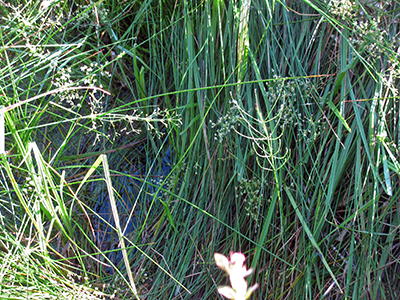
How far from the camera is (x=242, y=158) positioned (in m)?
1.31

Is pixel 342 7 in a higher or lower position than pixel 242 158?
higher

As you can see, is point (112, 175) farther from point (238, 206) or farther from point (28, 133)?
point (238, 206)

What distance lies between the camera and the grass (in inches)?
47.6

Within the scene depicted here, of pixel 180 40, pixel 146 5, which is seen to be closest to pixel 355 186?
pixel 180 40

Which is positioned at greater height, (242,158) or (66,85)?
(66,85)

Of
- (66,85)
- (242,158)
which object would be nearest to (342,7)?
(242,158)

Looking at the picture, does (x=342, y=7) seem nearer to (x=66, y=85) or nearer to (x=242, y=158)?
(x=242, y=158)

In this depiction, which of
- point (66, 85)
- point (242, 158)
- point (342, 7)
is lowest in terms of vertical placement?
point (242, 158)

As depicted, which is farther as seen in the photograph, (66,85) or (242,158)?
(242,158)

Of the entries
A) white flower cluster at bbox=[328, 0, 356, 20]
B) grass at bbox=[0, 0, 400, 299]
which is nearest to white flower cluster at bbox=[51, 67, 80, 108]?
grass at bbox=[0, 0, 400, 299]

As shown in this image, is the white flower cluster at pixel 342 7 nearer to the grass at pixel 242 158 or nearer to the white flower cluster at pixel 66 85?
the grass at pixel 242 158

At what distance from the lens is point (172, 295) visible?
1.32 metres

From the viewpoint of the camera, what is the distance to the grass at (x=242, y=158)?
1209 millimetres

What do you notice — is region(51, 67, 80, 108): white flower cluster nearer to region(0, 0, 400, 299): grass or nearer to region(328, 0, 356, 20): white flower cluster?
region(0, 0, 400, 299): grass
